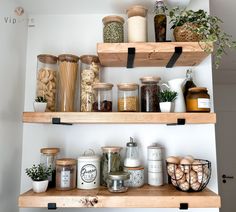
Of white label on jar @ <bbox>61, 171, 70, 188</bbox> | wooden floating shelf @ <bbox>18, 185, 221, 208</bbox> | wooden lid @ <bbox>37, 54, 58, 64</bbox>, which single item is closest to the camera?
wooden floating shelf @ <bbox>18, 185, 221, 208</bbox>

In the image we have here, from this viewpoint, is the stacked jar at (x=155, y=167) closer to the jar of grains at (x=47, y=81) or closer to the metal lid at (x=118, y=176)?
the metal lid at (x=118, y=176)

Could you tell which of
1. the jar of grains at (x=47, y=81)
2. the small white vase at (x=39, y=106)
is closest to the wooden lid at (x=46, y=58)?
the jar of grains at (x=47, y=81)

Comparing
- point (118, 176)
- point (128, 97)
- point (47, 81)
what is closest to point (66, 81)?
point (47, 81)

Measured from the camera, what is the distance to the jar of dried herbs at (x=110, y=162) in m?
1.14

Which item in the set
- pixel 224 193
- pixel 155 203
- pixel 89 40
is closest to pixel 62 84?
pixel 89 40

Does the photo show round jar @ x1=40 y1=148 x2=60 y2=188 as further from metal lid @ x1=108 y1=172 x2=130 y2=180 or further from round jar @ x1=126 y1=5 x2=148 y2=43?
round jar @ x1=126 y1=5 x2=148 y2=43

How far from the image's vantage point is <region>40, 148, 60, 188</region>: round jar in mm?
1135

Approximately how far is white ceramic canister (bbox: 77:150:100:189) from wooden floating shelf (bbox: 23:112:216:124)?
208mm

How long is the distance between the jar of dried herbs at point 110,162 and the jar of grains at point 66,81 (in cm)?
29

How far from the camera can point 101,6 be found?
128 centimetres

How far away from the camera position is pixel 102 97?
3.77 feet

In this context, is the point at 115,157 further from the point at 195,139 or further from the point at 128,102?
the point at 195,139

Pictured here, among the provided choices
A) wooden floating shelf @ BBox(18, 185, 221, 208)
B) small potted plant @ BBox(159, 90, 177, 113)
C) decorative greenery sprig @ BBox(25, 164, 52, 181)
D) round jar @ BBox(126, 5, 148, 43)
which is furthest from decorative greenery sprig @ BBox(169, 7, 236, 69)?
decorative greenery sprig @ BBox(25, 164, 52, 181)

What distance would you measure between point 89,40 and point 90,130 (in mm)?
535
